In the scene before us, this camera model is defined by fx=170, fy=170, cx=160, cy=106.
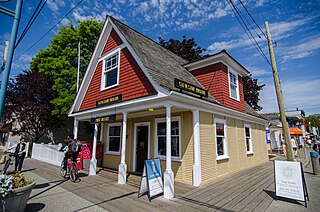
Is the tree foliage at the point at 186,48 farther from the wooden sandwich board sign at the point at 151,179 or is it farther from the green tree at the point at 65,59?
the wooden sandwich board sign at the point at 151,179

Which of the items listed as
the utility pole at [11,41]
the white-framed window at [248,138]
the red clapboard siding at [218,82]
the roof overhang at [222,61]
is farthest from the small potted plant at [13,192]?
the white-framed window at [248,138]

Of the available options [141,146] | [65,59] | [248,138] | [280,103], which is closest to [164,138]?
[141,146]

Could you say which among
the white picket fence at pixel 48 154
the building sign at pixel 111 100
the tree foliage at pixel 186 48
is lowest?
the white picket fence at pixel 48 154

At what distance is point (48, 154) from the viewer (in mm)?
12586

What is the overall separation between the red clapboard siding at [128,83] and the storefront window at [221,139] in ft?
13.2

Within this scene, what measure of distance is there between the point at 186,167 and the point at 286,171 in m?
→ 3.37

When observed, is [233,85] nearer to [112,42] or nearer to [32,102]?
[112,42]

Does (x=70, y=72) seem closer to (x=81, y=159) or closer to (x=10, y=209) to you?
(x=81, y=159)

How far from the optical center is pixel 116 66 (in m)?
8.68

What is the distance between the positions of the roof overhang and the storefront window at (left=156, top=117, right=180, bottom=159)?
13.7ft

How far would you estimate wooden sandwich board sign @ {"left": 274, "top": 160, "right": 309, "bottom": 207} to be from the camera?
482cm

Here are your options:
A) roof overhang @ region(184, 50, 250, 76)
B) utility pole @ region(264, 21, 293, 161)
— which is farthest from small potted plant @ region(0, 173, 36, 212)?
roof overhang @ region(184, 50, 250, 76)

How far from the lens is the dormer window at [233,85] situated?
33.7ft

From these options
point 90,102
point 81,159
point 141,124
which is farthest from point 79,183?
point 90,102
